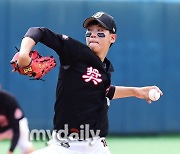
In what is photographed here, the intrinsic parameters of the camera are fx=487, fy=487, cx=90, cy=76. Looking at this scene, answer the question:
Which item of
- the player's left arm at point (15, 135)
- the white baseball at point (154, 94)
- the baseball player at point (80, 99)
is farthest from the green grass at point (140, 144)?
the player's left arm at point (15, 135)

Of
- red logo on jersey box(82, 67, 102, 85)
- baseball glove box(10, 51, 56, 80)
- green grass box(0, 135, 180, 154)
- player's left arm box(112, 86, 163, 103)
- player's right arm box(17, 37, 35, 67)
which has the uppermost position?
player's right arm box(17, 37, 35, 67)

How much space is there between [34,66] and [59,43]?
0.27m

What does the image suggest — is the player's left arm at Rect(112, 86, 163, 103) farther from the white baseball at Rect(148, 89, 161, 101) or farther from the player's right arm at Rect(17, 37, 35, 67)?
the player's right arm at Rect(17, 37, 35, 67)

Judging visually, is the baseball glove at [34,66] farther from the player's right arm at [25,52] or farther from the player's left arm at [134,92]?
the player's left arm at [134,92]

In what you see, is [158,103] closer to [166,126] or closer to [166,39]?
[166,126]

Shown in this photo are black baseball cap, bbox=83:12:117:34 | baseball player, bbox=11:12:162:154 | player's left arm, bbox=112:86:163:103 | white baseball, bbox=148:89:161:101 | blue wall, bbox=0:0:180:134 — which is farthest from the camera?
blue wall, bbox=0:0:180:134

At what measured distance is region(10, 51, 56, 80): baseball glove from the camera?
104 inches

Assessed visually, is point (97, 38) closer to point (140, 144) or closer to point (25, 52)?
point (25, 52)

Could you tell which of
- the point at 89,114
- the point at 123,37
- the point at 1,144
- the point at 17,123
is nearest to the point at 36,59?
the point at 17,123

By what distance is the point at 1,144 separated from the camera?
6699 mm

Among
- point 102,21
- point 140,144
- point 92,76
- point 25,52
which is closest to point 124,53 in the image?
point 140,144

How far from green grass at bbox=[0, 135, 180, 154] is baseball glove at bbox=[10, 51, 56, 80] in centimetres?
327

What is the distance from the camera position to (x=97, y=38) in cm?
323

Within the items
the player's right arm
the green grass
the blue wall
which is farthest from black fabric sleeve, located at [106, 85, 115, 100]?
the blue wall
